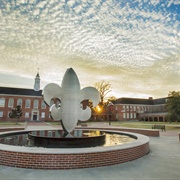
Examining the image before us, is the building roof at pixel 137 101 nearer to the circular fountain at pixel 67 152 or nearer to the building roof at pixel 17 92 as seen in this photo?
the building roof at pixel 17 92

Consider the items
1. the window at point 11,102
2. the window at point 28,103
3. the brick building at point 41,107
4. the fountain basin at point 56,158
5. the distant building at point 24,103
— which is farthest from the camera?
the window at point 28,103

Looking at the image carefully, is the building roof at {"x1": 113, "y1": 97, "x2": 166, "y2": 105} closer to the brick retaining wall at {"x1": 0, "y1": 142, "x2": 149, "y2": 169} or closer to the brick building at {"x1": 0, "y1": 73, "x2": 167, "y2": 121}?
the brick building at {"x1": 0, "y1": 73, "x2": 167, "y2": 121}

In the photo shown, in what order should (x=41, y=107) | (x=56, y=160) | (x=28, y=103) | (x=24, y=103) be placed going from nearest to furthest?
(x=56, y=160)
(x=24, y=103)
(x=28, y=103)
(x=41, y=107)

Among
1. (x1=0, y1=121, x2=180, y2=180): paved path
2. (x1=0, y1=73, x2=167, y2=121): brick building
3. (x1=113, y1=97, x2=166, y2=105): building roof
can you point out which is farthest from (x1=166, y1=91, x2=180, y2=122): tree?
(x1=113, y1=97, x2=166, y2=105): building roof

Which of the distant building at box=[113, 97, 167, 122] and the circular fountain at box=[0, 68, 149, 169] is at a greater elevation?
the distant building at box=[113, 97, 167, 122]

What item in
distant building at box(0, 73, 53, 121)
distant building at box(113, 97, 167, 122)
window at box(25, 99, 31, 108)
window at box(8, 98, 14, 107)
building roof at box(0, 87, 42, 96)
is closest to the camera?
distant building at box(0, 73, 53, 121)

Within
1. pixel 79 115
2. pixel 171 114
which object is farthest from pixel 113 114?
pixel 79 115

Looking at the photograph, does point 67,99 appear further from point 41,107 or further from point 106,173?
point 41,107

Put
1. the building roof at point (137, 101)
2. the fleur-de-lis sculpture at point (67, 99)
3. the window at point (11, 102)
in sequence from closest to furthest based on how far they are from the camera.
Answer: the fleur-de-lis sculpture at point (67, 99), the window at point (11, 102), the building roof at point (137, 101)

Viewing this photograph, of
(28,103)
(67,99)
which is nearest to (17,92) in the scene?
(28,103)

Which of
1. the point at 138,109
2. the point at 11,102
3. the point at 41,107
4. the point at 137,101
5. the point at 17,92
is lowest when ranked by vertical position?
the point at 41,107

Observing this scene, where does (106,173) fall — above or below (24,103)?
below

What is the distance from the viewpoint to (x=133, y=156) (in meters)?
6.73

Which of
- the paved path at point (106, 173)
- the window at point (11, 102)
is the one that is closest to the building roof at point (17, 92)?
the window at point (11, 102)
